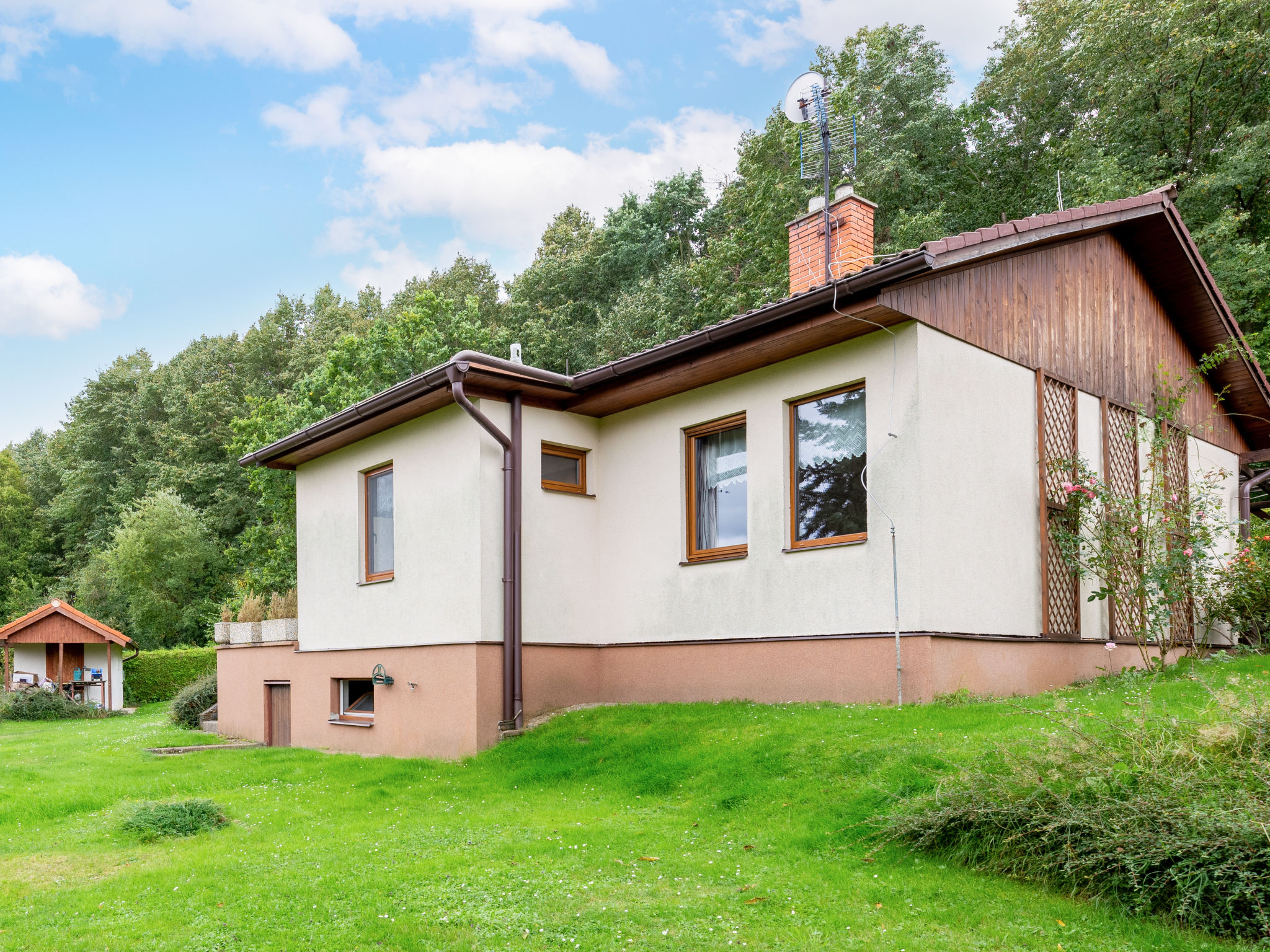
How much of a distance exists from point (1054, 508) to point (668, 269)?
21927mm

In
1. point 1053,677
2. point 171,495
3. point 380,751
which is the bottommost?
point 380,751

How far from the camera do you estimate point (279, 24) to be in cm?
1486

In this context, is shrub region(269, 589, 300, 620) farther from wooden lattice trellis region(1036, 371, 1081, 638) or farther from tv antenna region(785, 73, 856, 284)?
wooden lattice trellis region(1036, 371, 1081, 638)

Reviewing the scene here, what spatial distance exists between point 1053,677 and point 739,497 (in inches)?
141

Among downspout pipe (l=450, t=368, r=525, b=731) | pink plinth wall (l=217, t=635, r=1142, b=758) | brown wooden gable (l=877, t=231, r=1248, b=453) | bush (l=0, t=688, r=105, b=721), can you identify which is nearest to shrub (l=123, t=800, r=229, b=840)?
pink plinth wall (l=217, t=635, r=1142, b=758)

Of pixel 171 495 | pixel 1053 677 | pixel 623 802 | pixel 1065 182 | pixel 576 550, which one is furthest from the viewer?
pixel 171 495

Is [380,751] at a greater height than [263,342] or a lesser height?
lesser

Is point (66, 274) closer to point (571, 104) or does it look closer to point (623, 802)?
point (571, 104)

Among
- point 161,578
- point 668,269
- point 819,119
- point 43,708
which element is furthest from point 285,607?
point 161,578

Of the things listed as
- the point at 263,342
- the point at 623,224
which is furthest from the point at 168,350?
the point at 623,224

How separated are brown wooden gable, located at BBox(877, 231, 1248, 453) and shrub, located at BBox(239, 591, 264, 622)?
36.8ft

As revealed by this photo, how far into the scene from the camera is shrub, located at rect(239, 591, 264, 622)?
1518 cm

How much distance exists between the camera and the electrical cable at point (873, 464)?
8.12 m

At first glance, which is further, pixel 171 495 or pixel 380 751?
pixel 171 495
